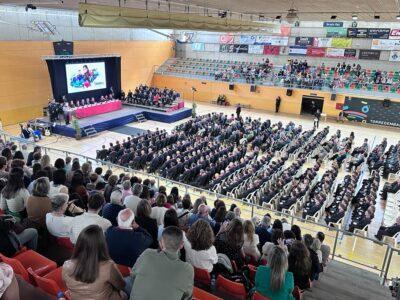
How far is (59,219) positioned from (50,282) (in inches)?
50.6

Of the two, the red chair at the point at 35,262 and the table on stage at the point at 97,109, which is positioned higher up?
the red chair at the point at 35,262

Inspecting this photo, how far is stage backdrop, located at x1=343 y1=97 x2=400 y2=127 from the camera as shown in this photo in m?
24.0

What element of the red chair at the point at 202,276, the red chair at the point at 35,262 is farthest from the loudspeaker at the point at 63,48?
the red chair at the point at 202,276

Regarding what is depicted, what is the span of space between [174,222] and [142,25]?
232 inches

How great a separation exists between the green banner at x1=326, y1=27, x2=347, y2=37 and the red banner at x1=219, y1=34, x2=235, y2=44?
27.7ft

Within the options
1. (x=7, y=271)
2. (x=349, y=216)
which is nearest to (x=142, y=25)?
(x=7, y=271)

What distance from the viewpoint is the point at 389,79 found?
Result: 2502 centimetres

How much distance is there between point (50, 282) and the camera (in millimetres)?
3514

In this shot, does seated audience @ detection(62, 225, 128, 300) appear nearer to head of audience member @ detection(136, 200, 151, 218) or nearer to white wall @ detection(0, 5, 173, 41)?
head of audience member @ detection(136, 200, 151, 218)

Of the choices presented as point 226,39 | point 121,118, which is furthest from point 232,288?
point 226,39

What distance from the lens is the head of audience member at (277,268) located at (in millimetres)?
3641

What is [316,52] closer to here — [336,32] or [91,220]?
[336,32]

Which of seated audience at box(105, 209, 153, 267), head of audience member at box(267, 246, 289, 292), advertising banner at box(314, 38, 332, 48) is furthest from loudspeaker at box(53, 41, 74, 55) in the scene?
head of audience member at box(267, 246, 289, 292)

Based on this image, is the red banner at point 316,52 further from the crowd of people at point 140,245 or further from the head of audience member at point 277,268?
the head of audience member at point 277,268
